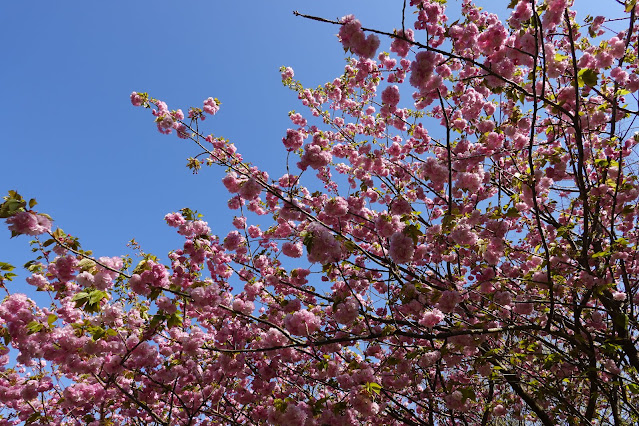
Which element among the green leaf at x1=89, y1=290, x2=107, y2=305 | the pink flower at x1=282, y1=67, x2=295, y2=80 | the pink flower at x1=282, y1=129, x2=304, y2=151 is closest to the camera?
the green leaf at x1=89, y1=290, x2=107, y2=305

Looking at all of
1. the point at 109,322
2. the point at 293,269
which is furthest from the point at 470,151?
the point at 109,322

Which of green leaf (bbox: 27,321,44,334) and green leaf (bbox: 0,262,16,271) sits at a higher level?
green leaf (bbox: 0,262,16,271)

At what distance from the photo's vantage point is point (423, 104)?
4.10 metres

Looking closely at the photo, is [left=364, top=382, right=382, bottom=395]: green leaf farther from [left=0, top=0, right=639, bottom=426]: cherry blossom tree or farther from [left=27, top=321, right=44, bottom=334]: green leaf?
[left=27, top=321, right=44, bottom=334]: green leaf

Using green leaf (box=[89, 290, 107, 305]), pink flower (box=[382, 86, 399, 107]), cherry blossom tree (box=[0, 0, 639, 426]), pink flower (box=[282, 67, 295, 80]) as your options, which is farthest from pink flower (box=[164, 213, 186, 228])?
pink flower (box=[282, 67, 295, 80])

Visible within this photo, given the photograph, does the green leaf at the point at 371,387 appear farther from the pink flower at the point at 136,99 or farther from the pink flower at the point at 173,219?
the pink flower at the point at 136,99

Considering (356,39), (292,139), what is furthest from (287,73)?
(356,39)

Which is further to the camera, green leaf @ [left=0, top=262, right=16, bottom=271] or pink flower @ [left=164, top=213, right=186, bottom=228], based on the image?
pink flower @ [left=164, top=213, right=186, bottom=228]

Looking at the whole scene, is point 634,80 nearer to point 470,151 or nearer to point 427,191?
point 470,151

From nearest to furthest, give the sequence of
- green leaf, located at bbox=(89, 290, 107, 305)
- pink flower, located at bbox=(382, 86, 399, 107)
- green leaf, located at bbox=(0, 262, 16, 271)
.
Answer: green leaf, located at bbox=(89, 290, 107, 305)
green leaf, located at bbox=(0, 262, 16, 271)
pink flower, located at bbox=(382, 86, 399, 107)

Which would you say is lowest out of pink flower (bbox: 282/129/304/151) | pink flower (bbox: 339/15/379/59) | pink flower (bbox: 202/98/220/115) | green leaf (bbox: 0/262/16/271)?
green leaf (bbox: 0/262/16/271)

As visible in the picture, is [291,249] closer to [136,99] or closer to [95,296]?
[95,296]

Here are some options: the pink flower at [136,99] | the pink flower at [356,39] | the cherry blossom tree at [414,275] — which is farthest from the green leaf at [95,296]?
the pink flower at [136,99]

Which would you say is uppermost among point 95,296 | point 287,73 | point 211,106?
point 287,73
